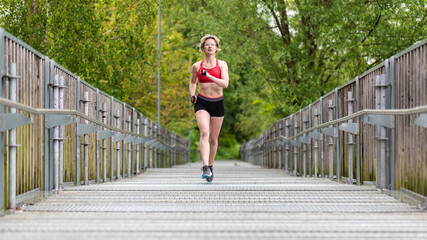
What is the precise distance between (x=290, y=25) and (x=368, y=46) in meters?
4.10

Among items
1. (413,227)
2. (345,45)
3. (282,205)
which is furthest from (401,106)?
A: (345,45)

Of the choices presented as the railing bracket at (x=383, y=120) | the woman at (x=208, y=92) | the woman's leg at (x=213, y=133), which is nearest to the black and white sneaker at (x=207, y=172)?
the woman at (x=208, y=92)

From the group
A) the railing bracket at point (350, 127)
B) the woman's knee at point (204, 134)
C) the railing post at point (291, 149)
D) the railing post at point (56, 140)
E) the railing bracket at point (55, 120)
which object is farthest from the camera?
the railing post at point (291, 149)

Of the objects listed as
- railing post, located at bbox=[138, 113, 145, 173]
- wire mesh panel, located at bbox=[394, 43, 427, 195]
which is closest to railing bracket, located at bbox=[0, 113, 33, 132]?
wire mesh panel, located at bbox=[394, 43, 427, 195]

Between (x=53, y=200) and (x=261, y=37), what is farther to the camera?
(x=261, y=37)

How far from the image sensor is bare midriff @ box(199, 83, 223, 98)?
1088 centimetres

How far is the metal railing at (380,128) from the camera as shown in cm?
727

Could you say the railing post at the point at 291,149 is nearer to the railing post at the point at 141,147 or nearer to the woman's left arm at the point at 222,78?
the railing post at the point at 141,147

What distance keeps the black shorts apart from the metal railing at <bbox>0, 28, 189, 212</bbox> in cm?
158

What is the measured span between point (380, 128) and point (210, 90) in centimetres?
310

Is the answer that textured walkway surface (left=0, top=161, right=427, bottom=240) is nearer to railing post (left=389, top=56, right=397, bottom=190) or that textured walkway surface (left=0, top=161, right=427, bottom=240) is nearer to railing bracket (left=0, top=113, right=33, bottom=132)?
railing post (left=389, top=56, right=397, bottom=190)

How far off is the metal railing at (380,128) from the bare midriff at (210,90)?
1811mm

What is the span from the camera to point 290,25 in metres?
28.9

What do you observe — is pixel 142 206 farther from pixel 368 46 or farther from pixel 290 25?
pixel 290 25
